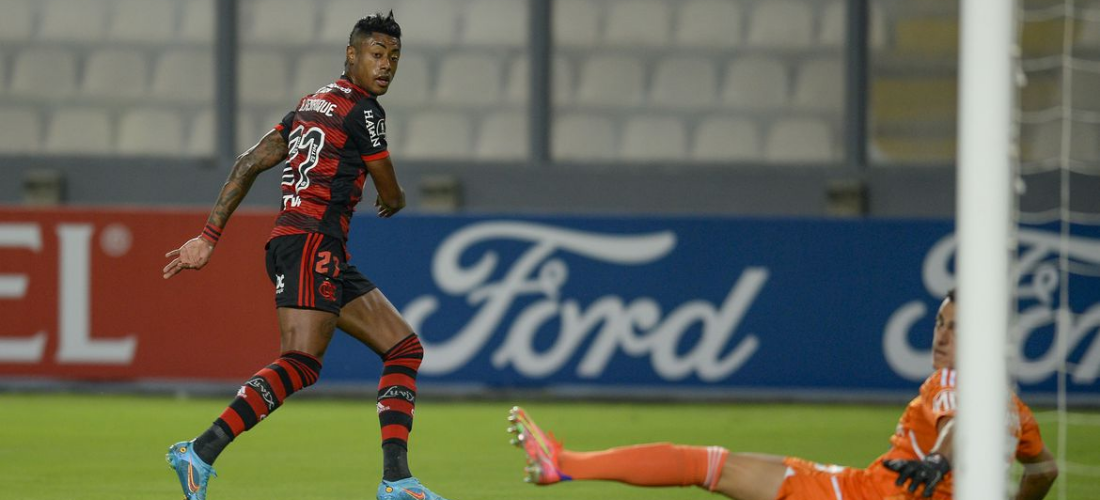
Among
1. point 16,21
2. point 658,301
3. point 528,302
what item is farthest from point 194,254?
point 16,21

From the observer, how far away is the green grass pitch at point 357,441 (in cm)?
691

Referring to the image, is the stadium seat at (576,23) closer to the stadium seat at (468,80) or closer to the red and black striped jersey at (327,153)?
the stadium seat at (468,80)

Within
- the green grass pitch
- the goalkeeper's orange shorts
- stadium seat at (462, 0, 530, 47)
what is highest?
stadium seat at (462, 0, 530, 47)

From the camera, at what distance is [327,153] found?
598cm

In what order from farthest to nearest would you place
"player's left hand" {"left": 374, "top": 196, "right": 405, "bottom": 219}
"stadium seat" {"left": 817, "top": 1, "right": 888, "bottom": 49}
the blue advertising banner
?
"stadium seat" {"left": 817, "top": 1, "right": 888, "bottom": 49}, the blue advertising banner, "player's left hand" {"left": 374, "top": 196, "right": 405, "bottom": 219}

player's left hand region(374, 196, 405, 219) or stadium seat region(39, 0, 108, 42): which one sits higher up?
stadium seat region(39, 0, 108, 42)

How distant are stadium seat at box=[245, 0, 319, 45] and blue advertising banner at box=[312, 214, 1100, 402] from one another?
2.91 metres

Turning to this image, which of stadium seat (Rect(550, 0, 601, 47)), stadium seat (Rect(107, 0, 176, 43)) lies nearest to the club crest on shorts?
stadium seat (Rect(550, 0, 601, 47))

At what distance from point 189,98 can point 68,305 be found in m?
2.82

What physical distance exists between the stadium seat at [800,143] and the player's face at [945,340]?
8.01 m

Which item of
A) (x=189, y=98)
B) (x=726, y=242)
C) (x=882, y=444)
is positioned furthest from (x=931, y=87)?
(x=189, y=98)

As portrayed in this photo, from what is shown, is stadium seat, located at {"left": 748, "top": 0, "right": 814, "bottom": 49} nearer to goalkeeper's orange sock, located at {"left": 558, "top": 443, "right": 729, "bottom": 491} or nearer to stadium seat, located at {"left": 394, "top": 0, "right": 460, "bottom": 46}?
stadium seat, located at {"left": 394, "top": 0, "right": 460, "bottom": 46}

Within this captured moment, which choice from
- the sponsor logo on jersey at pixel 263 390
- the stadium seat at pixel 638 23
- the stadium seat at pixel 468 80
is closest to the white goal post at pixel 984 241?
the sponsor logo on jersey at pixel 263 390

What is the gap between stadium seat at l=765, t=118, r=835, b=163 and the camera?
13008 mm
